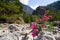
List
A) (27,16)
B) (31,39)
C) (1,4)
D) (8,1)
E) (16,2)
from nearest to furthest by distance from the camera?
(31,39) → (1,4) → (8,1) → (16,2) → (27,16)

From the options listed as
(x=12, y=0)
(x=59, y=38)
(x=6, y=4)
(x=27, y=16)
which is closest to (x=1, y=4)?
(x=6, y=4)

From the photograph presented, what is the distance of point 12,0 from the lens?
1775cm

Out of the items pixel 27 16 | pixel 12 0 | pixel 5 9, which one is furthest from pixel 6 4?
pixel 27 16

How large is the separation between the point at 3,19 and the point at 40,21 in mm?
13525

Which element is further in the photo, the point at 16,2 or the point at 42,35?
the point at 16,2

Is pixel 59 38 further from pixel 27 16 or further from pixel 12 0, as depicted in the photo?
pixel 27 16

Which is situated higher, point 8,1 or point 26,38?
point 8,1

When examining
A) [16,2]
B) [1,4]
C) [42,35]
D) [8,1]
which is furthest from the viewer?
[16,2]

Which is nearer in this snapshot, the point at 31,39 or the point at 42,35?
the point at 42,35

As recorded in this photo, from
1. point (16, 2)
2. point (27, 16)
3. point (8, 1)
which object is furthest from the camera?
point (27, 16)

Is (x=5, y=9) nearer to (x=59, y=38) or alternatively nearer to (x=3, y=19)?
(x=3, y=19)

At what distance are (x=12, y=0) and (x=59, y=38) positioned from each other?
47.4 ft

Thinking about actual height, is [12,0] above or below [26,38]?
above

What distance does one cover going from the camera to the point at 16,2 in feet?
59.8
